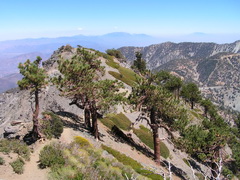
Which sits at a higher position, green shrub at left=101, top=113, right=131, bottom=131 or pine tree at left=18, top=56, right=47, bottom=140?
pine tree at left=18, top=56, right=47, bottom=140

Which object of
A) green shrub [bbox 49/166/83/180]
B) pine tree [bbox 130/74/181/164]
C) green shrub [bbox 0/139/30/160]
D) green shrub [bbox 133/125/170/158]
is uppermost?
pine tree [bbox 130/74/181/164]

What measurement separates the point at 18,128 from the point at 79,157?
11.9 m

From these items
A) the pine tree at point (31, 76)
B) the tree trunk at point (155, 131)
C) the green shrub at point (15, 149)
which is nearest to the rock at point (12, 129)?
the green shrub at point (15, 149)

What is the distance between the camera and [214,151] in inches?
1026

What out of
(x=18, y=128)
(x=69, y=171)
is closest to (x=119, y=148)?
(x=18, y=128)

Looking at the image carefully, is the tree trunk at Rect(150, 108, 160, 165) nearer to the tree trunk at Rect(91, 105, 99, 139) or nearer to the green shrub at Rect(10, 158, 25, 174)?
the tree trunk at Rect(91, 105, 99, 139)

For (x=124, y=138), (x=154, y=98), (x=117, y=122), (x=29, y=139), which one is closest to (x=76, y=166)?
(x=29, y=139)

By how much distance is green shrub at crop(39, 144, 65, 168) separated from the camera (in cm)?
1591

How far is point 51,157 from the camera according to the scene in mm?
16281

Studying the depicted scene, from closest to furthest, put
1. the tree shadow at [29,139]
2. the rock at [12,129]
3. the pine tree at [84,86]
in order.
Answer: the tree shadow at [29,139] → the rock at [12,129] → the pine tree at [84,86]

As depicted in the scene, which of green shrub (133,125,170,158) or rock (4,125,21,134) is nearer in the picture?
rock (4,125,21,134)

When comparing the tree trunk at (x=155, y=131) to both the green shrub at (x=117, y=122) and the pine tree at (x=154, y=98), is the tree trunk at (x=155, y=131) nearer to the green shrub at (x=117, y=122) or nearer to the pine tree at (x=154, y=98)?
the pine tree at (x=154, y=98)

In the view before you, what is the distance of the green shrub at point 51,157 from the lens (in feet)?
52.2

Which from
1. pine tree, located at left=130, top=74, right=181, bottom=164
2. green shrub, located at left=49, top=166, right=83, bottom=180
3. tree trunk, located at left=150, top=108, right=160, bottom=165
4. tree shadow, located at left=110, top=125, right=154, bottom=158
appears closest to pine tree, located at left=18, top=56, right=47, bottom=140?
green shrub, located at left=49, top=166, right=83, bottom=180
